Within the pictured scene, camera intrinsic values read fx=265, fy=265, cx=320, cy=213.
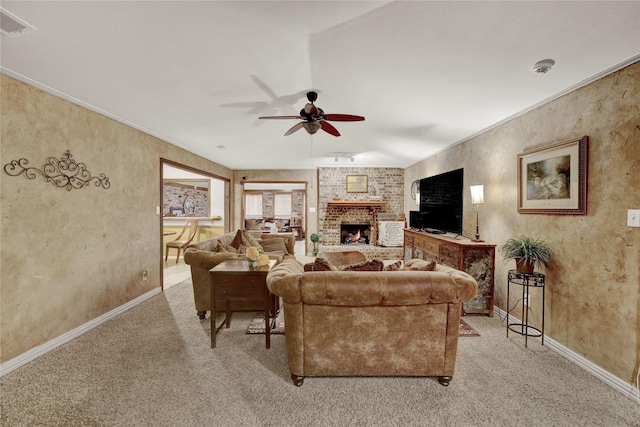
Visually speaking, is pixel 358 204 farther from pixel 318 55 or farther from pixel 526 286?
pixel 318 55

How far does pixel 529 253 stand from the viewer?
243 centimetres

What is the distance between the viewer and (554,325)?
2461 mm

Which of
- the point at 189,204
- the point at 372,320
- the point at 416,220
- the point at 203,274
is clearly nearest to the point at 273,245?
the point at 203,274

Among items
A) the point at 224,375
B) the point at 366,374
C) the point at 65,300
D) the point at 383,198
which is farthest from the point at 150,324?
the point at 383,198

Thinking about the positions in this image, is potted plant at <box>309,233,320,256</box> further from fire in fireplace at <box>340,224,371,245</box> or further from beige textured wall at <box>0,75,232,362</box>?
beige textured wall at <box>0,75,232,362</box>

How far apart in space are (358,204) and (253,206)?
6366mm

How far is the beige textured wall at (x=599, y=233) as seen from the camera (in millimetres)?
1865

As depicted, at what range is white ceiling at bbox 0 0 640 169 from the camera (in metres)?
1.63

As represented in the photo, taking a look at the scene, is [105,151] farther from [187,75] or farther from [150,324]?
[150,324]

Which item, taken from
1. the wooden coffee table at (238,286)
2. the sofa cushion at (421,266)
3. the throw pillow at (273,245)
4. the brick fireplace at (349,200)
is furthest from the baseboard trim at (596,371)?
the brick fireplace at (349,200)

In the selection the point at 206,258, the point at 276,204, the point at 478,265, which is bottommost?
the point at 478,265

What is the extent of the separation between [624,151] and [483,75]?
3.71ft

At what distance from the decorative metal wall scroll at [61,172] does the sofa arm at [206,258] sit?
1.25 metres

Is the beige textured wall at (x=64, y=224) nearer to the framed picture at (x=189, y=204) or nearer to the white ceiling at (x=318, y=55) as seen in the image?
the white ceiling at (x=318, y=55)
